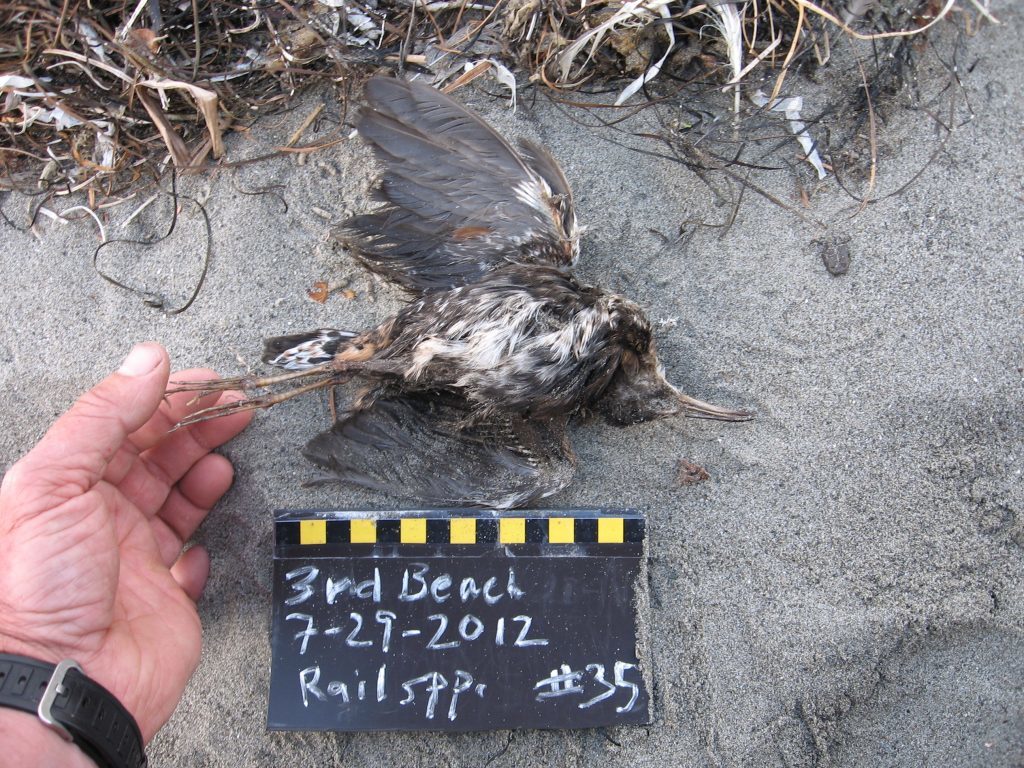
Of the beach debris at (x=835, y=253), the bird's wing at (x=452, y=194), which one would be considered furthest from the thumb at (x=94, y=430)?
the beach debris at (x=835, y=253)

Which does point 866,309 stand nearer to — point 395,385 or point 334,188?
point 395,385

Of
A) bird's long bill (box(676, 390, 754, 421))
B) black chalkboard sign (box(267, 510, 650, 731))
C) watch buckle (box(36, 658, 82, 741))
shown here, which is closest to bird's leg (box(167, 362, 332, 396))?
black chalkboard sign (box(267, 510, 650, 731))

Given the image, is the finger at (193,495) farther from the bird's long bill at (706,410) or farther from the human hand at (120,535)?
the bird's long bill at (706,410)

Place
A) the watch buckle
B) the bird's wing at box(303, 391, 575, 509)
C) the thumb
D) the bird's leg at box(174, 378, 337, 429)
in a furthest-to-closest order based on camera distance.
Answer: the bird's wing at box(303, 391, 575, 509), the bird's leg at box(174, 378, 337, 429), the thumb, the watch buckle

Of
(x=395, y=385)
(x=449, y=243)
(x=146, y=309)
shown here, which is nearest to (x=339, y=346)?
(x=395, y=385)

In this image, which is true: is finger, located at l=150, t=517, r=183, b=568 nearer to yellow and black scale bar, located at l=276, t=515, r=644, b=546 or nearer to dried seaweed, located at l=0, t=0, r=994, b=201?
yellow and black scale bar, located at l=276, t=515, r=644, b=546

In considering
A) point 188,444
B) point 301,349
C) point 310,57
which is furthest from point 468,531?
point 310,57
